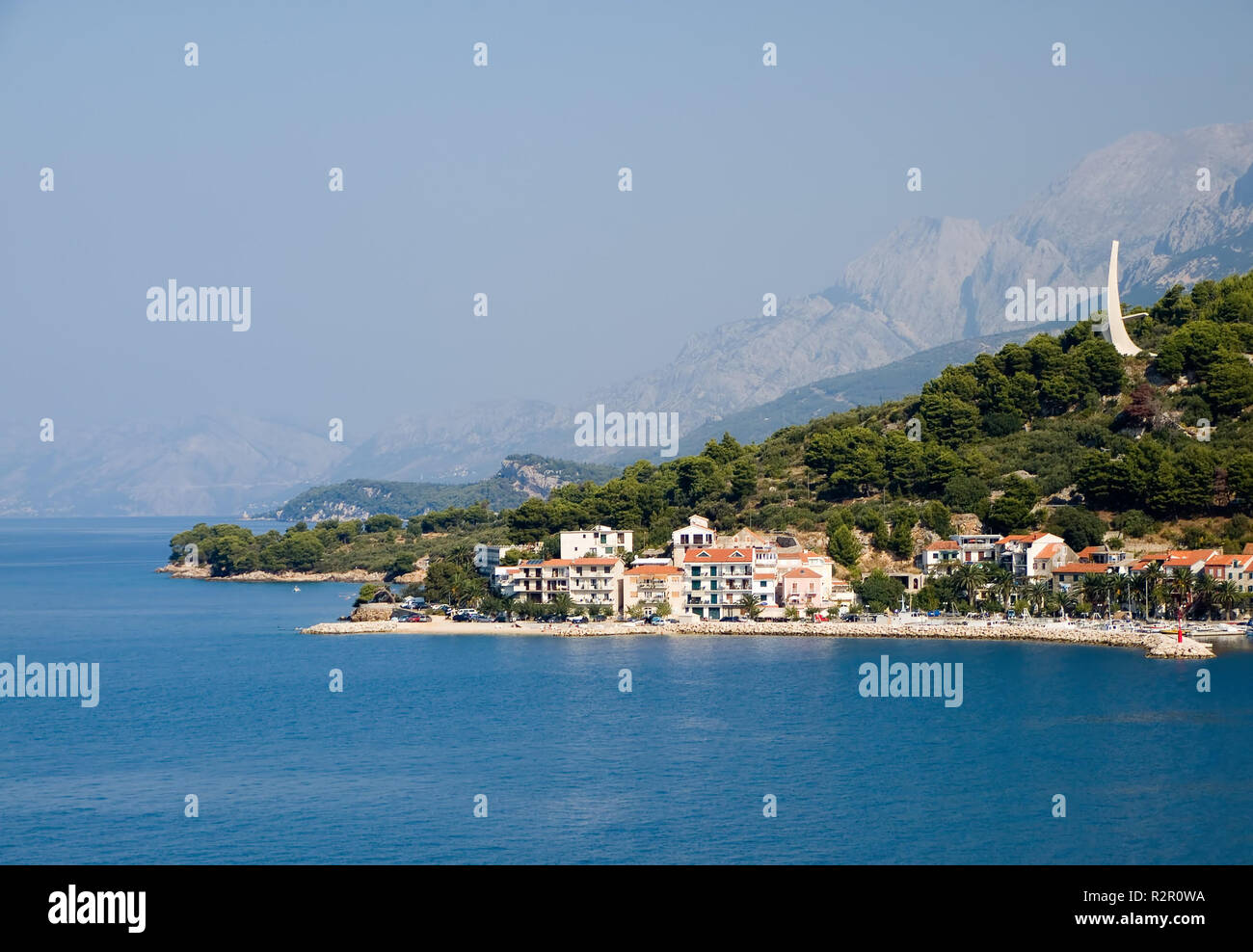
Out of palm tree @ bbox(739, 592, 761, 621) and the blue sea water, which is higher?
palm tree @ bbox(739, 592, 761, 621)

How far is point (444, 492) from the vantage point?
606 feet

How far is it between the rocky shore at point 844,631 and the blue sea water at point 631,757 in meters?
0.99

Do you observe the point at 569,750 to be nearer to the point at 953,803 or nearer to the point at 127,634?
the point at 953,803

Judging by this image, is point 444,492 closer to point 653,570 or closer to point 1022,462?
point 1022,462

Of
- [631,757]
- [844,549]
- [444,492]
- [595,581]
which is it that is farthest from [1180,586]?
[444,492]

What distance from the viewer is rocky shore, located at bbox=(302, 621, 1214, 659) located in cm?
3725

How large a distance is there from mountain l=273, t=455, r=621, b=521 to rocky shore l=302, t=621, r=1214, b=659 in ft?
342

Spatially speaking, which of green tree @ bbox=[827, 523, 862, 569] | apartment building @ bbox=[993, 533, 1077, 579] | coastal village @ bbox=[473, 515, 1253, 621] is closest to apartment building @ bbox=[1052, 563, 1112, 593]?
coastal village @ bbox=[473, 515, 1253, 621]

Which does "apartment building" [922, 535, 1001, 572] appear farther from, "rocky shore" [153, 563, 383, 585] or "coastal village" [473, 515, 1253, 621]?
"rocky shore" [153, 563, 383, 585]

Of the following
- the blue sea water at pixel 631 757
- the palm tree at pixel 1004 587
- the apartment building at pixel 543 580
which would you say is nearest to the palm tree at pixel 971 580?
the palm tree at pixel 1004 587

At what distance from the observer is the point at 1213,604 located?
40.0m

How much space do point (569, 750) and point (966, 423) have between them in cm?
3471

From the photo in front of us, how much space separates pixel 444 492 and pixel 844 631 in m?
147
